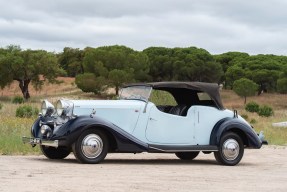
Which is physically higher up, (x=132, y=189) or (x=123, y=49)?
(x=123, y=49)

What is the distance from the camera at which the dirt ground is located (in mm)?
9531

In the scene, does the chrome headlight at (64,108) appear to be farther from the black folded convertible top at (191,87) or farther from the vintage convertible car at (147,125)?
the black folded convertible top at (191,87)

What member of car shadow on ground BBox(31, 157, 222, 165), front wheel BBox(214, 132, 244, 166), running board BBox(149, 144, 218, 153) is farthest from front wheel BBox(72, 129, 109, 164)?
front wheel BBox(214, 132, 244, 166)

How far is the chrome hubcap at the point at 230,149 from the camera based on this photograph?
1411 centimetres

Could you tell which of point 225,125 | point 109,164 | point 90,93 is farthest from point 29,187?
point 90,93

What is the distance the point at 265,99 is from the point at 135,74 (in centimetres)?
2066

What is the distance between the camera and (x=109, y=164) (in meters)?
13.1

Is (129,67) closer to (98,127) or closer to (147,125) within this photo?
(147,125)

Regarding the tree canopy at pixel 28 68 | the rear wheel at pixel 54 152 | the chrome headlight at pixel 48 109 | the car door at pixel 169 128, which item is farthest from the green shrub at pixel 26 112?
the tree canopy at pixel 28 68

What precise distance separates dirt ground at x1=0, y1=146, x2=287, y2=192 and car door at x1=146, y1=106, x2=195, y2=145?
0.54 m

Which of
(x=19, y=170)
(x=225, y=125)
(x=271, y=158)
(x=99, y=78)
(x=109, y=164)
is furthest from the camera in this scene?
(x=99, y=78)

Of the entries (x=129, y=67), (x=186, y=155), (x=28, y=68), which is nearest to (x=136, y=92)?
(x=186, y=155)

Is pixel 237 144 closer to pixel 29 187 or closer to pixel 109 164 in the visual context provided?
pixel 109 164

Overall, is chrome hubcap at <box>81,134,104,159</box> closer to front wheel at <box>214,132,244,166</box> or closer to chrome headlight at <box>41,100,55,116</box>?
chrome headlight at <box>41,100,55,116</box>
